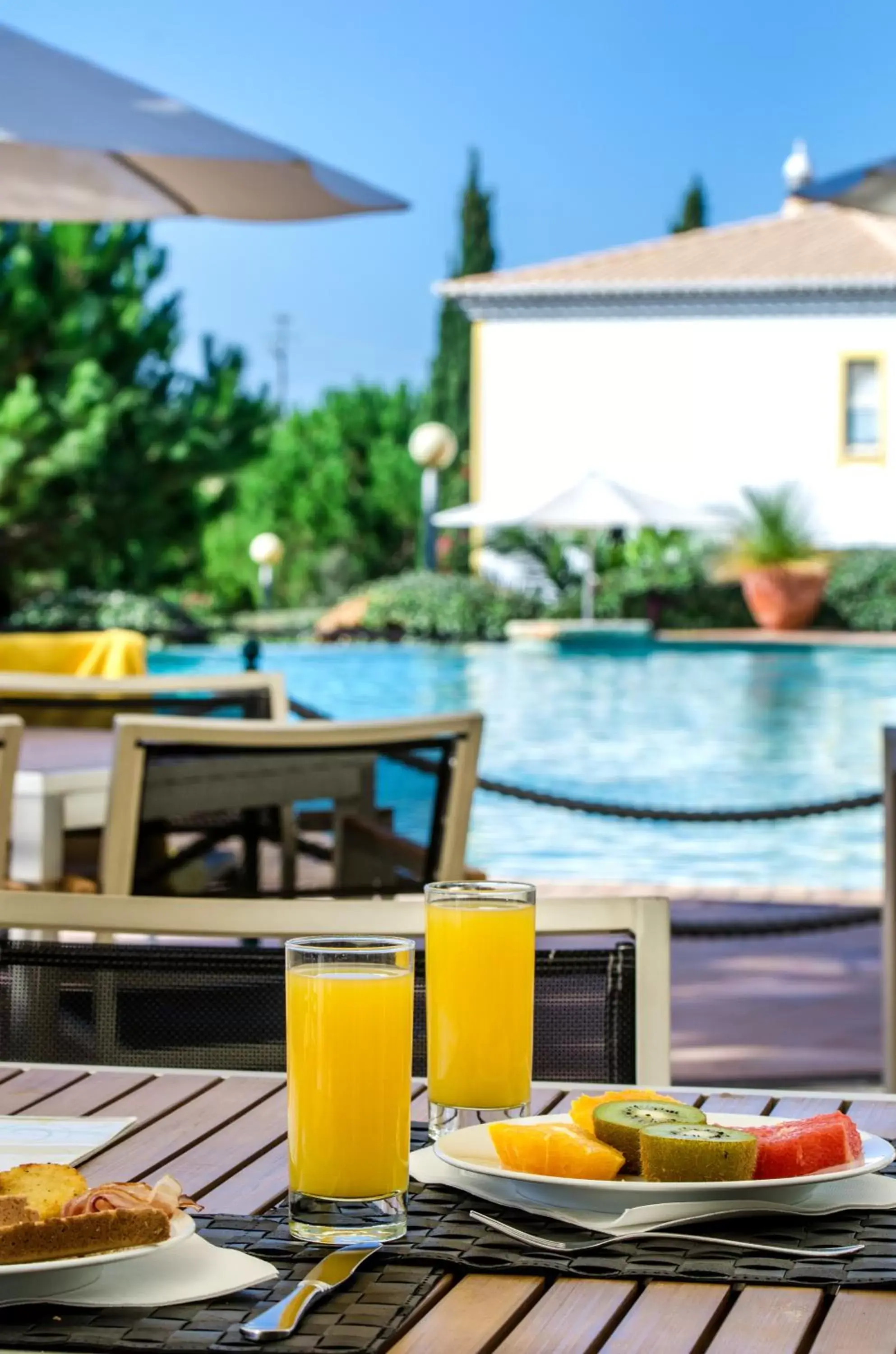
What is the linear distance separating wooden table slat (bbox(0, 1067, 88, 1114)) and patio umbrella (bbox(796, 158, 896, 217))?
11.3 ft

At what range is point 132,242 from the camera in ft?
64.0

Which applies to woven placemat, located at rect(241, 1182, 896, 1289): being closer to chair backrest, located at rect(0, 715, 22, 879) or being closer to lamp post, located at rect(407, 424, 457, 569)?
chair backrest, located at rect(0, 715, 22, 879)

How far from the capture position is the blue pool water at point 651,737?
7.23m

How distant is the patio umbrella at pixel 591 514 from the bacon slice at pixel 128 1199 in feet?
57.6

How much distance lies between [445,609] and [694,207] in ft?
41.1

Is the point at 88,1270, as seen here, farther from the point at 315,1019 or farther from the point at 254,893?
the point at 254,893

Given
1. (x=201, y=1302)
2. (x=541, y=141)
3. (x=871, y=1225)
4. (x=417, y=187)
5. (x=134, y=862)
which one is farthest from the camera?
(x=417, y=187)

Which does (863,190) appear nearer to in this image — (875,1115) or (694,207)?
(875,1115)

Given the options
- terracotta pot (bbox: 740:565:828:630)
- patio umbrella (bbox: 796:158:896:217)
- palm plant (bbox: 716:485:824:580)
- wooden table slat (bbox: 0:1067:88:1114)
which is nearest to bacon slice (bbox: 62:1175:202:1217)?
wooden table slat (bbox: 0:1067:88:1114)

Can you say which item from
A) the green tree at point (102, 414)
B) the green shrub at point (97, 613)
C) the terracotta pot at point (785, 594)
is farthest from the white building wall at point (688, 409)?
the green shrub at point (97, 613)

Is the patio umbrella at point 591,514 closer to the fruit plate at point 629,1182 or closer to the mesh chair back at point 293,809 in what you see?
the mesh chair back at point 293,809

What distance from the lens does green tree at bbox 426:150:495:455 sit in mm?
26531

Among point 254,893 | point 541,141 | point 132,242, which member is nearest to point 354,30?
point 541,141

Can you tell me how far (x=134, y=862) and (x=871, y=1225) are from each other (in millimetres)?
1620
